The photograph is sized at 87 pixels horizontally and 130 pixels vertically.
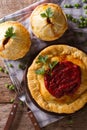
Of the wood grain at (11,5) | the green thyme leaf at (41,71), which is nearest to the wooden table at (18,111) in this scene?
the wood grain at (11,5)

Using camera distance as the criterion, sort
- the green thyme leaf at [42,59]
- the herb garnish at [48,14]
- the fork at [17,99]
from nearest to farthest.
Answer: the herb garnish at [48,14]
the green thyme leaf at [42,59]
the fork at [17,99]

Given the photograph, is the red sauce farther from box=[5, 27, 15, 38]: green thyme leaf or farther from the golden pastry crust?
box=[5, 27, 15, 38]: green thyme leaf

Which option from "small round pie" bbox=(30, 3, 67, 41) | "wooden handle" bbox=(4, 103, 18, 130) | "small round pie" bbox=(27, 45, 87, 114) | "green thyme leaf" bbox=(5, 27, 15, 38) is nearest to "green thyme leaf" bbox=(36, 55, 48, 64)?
"small round pie" bbox=(27, 45, 87, 114)

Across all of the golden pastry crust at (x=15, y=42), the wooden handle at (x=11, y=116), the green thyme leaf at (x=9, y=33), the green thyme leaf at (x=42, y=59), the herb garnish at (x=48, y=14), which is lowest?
the wooden handle at (x=11, y=116)

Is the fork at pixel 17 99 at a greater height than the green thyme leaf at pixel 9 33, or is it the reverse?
the green thyme leaf at pixel 9 33

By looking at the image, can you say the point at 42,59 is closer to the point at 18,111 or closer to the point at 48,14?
the point at 48,14

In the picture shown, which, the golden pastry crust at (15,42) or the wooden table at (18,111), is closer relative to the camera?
the golden pastry crust at (15,42)

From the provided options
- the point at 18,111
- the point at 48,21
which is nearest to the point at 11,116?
the point at 18,111

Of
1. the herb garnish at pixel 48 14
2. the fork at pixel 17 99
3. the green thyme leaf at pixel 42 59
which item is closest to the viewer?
the herb garnish at pixel 48 14

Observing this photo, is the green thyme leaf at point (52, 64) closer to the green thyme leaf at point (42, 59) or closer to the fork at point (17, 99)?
the green thyme leaf at point (42, 59)
